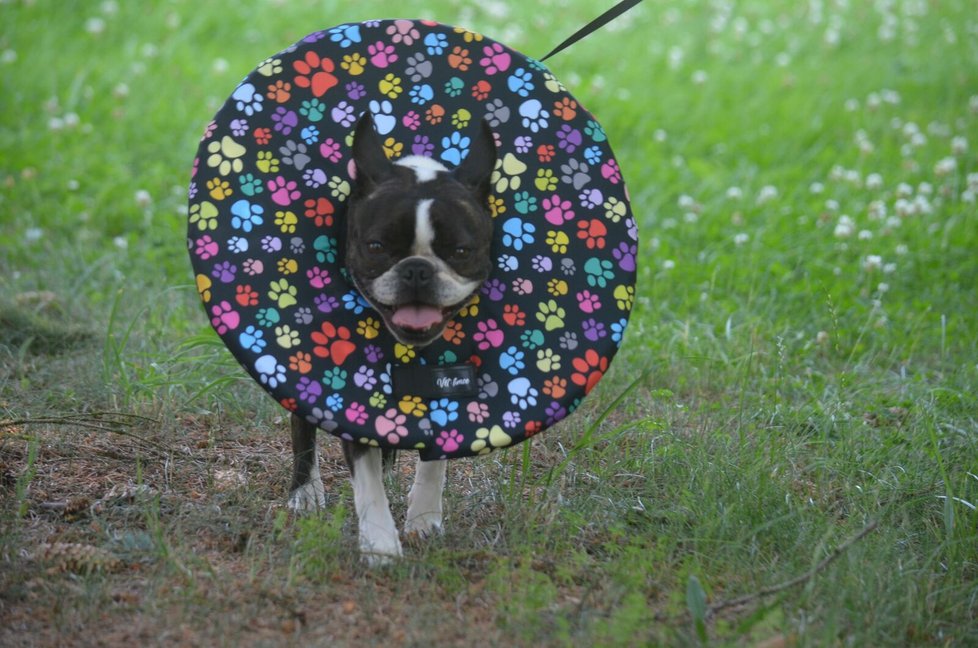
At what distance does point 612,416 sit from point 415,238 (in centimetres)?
167

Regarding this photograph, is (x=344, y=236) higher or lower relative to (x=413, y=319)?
higher

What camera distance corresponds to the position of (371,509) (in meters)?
3.57

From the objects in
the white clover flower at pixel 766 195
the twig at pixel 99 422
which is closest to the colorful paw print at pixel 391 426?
the twig at pixel 99 422

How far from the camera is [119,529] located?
3654 mm

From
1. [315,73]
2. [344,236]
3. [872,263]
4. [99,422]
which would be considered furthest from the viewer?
[872,263]

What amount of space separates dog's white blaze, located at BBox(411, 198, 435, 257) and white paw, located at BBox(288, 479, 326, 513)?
894mm

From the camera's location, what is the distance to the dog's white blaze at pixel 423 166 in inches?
144

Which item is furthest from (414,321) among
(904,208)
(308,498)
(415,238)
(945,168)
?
(945,168)

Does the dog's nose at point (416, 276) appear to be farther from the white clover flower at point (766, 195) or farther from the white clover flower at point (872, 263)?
the white clover flower at point (766, 195)

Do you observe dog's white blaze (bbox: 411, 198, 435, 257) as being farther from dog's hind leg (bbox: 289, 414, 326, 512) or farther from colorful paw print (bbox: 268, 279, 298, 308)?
dog's hind leg (bbox: 289, 414, 326, 512)

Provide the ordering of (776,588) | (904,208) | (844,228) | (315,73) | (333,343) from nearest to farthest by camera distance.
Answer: (776,588), (333,343), (315,73), (844,228), (904,208)

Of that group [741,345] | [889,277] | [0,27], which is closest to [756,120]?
[889,277]

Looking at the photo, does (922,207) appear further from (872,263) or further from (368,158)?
(368,158)

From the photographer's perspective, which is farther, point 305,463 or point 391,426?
point 305,463
